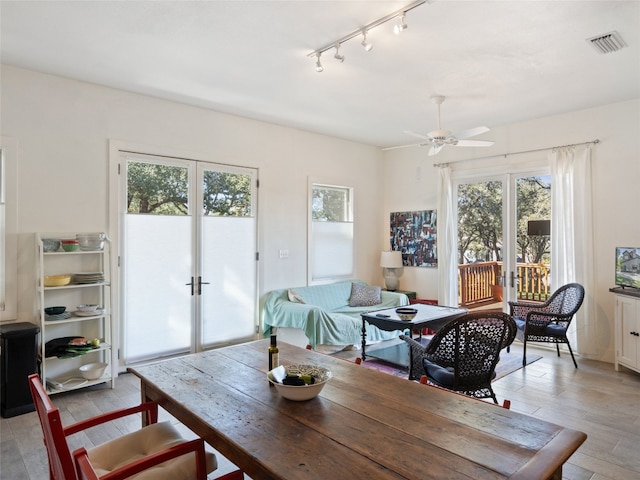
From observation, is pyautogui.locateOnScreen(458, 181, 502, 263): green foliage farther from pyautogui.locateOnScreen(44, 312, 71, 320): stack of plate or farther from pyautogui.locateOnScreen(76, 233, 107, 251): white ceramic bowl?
pyautogui.locateOnScreen(44, 312, 71, 320): stack of plate

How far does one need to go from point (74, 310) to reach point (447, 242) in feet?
16.1

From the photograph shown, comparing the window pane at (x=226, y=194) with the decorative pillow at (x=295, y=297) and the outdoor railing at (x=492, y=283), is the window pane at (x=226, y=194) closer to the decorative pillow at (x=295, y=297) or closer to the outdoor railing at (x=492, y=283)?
the decorative pillow at (x=295, y=297)

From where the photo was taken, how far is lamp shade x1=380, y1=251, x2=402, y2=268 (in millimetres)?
6688

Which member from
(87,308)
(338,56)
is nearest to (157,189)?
(87,308)

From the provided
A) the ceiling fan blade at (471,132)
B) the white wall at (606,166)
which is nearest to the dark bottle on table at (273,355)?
the ceiling fan blade at (471,132)

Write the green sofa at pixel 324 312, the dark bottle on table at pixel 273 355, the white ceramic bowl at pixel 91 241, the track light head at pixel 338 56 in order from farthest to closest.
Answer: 1. the green sofa at pixel 324 312
2. the white ceramic bowl at pixel 91 241
3. the track light head at pixel 338 56
4. the dark bottle on table at pixel 273 355

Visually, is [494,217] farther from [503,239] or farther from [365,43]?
[365,43]

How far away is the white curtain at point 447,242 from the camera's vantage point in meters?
6.07

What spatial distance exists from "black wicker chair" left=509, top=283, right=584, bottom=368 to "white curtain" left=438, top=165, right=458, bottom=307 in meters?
1.26

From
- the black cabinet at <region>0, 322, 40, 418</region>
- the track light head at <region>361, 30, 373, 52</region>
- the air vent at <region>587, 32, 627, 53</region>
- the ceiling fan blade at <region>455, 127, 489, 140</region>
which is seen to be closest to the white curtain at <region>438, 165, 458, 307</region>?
the ceiling fan blade at <region>455, 127, 489, 140</region>

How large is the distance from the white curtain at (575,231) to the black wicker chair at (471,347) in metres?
2.48

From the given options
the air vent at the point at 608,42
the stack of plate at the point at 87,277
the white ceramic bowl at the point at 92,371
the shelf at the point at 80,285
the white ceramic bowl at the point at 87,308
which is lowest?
the white ceramic bowl at the point at 92,371

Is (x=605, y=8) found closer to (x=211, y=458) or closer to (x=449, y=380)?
(x=449, y=380)

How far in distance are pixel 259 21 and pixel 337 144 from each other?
358cm
